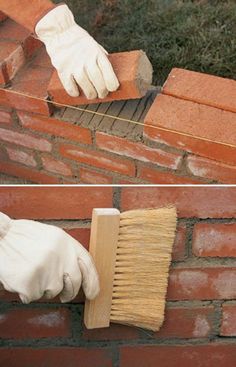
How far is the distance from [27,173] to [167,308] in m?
0.90

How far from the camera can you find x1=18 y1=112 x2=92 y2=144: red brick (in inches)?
77.1

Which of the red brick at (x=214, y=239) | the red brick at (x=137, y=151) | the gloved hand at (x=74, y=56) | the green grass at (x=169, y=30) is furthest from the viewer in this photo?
the green grass at (x=169, y=30)

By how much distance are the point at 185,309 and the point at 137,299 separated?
0.63 ft

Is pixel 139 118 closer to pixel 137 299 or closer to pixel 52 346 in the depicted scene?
pixel 137 299

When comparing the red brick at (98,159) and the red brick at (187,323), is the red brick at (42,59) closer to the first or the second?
the red brick at (98,159)

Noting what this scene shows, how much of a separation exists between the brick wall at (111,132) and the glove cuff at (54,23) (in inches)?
7.4

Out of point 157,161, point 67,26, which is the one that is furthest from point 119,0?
point 157,161

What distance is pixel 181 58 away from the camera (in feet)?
8.29

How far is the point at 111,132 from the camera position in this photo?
6.15 ft

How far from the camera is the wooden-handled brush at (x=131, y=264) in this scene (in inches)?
53.4

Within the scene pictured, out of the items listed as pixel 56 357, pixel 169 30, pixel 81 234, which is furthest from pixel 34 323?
pixel 169 30

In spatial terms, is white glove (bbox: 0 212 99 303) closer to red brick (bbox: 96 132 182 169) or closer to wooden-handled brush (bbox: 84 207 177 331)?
wooden-handled brush (bbox: 84 207 177 331)

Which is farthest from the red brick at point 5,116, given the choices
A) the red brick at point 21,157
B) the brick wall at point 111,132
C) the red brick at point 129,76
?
the red brick at point 129,76

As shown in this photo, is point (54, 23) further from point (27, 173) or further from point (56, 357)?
point (56, 357)
